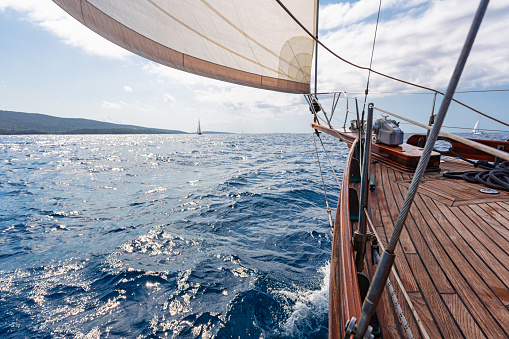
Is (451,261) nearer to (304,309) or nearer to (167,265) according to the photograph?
(304,309)

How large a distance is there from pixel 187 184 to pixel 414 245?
28.2ft

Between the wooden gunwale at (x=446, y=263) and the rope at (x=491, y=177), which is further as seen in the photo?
the rope at (x=491, y=177)

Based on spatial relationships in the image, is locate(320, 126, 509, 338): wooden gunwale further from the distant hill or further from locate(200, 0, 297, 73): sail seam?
the distant hill

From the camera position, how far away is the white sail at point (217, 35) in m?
2.62

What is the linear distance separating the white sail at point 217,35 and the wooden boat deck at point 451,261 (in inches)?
97.4

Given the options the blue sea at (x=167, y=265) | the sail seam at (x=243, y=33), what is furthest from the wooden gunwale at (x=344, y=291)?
the sail seam at (x=243, y=33)

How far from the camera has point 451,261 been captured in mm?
1861

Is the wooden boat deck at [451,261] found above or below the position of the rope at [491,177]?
below

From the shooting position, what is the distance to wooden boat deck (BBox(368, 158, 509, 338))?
139 centimetres

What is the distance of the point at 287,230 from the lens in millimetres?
5234

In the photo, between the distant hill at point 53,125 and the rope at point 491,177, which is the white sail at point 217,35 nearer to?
the rope at point 491,177

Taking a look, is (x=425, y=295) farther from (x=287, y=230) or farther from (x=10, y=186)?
(x=10, y=186)

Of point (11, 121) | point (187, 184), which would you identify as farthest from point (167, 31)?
point (11, 121)

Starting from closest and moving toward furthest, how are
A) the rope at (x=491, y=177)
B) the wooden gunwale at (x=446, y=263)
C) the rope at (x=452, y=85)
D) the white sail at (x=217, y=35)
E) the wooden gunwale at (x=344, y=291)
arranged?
the rope at (x=452, y=85), the wooden gunwale at (x=344, y=291), the wooden gunwale at (x=446, y=263), the white sail at (x=217, y=35), the rope at (x=491, y=177)
